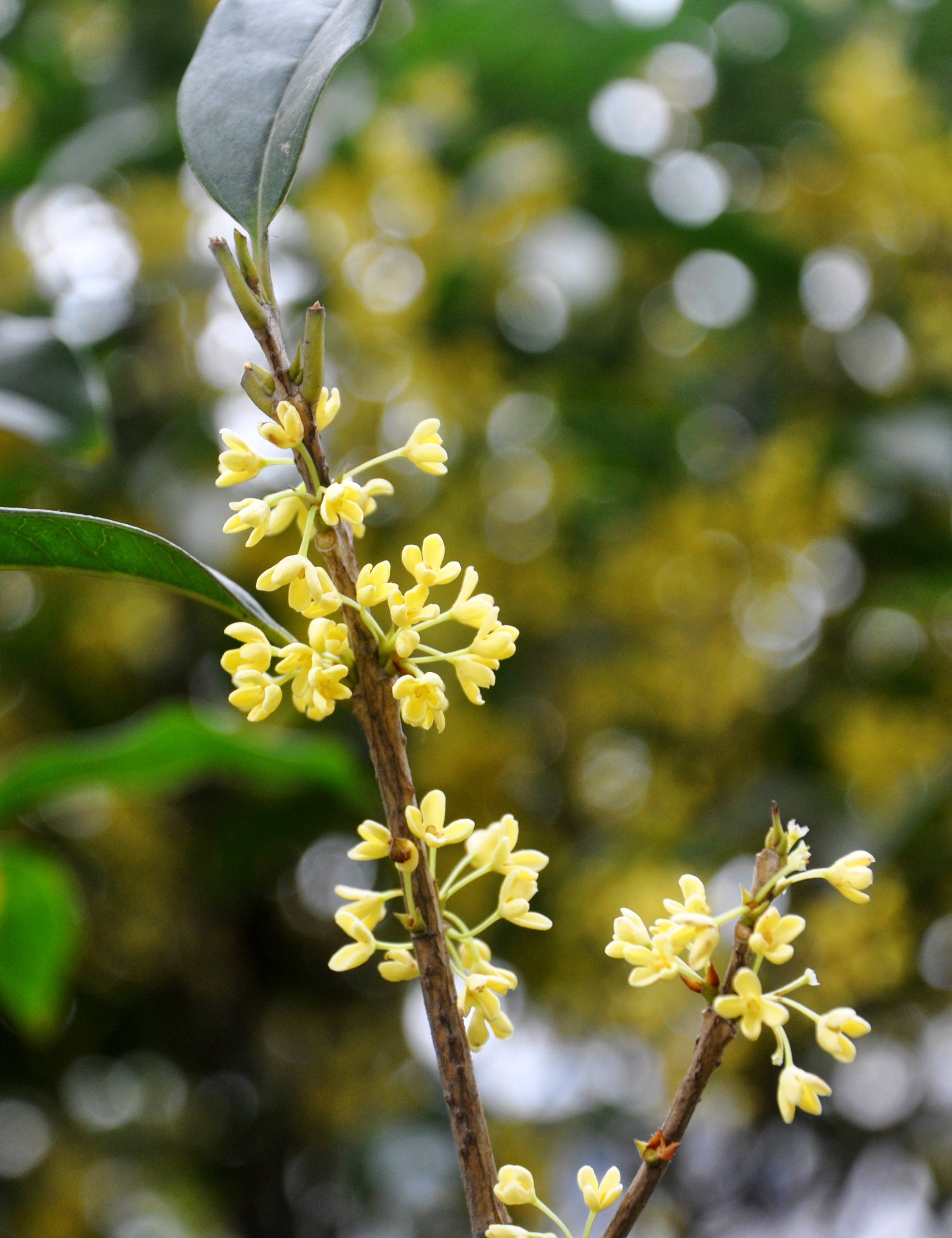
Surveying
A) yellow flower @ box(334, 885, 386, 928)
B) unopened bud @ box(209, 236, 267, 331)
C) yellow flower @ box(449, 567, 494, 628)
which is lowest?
yellow flower @ box(334, 885, 386, 928)

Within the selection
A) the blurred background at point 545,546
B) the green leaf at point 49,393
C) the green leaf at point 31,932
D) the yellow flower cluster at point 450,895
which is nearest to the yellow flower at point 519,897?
the yellow flower cluster at point 450,895

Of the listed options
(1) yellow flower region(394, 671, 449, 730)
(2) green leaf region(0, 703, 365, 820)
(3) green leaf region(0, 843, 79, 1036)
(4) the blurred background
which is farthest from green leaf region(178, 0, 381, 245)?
(4) the blurred background

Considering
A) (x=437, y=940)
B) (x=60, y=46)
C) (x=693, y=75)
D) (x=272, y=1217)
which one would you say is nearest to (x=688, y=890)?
(x=437, y=940)

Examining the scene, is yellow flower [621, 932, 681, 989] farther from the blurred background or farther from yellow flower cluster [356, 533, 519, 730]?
the blurred background

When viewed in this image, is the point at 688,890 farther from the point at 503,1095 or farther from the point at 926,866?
the point at 503,1095

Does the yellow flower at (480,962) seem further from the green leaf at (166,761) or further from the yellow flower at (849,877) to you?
the green leaf at (166,761)

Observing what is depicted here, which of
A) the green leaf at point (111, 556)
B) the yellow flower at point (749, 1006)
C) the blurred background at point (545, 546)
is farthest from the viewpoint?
the blurred background at point (545, 546)

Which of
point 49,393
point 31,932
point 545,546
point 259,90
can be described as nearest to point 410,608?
point 259,90

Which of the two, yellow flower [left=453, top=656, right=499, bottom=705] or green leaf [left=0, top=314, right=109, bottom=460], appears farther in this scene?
green leaf [left=0, top=314, right=109, bottom=460]
